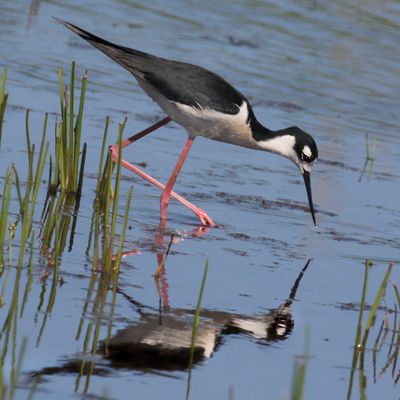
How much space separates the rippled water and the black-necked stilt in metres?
0.34

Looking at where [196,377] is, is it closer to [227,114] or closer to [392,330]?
[392,330]

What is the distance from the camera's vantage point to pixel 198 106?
8.13 metres

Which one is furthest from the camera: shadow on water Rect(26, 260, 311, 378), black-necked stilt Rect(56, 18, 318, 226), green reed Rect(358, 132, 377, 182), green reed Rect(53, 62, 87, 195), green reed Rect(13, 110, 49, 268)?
green reed Rect(358, 132, 377, 182)

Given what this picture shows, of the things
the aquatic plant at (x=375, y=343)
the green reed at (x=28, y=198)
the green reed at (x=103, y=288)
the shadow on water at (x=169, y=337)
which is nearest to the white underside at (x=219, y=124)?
the green reed at (x=28, y=198)

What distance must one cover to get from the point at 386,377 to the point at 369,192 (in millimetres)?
4063

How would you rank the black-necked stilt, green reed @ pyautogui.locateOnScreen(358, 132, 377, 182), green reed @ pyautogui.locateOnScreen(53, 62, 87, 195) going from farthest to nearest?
green reed @ pyautogui.locateOnScreen(358, 132, 377, 182), the black-necked stilt, green reed @ pyautogui.locateOnScreen(53, 62, 87, 195)

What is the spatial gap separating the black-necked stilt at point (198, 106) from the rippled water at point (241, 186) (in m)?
0.34

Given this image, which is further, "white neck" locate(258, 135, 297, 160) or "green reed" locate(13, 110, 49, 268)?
"white neck" locate(258, 135, 297, 160)

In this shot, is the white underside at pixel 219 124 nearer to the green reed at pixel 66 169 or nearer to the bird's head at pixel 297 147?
the bird's head at pixel 297 147

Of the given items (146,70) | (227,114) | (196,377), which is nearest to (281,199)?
(227,114)

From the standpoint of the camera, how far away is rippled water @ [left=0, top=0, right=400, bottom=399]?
16.1ft

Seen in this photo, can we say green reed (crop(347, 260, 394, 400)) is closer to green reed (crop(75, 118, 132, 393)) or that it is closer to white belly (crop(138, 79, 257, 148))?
green reed (crop(75, 118, 132, 393))

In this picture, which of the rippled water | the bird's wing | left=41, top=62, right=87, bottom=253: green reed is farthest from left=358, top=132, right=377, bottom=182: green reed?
left=41, top=62, right=87, bottom=253: green reed

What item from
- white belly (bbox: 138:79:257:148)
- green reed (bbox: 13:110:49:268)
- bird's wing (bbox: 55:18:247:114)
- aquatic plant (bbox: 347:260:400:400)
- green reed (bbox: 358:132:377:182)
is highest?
bird's wing (bbox: 55:18:247:114)
